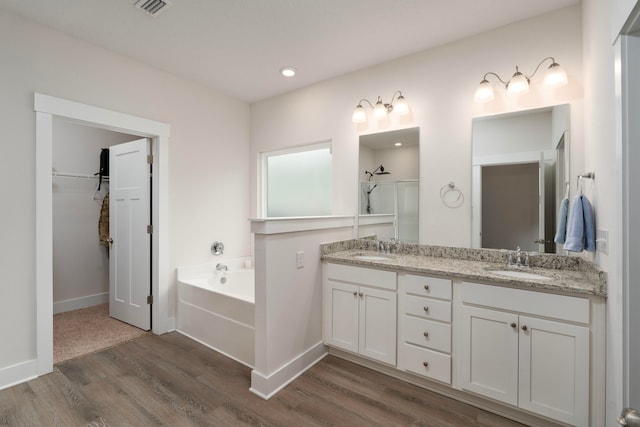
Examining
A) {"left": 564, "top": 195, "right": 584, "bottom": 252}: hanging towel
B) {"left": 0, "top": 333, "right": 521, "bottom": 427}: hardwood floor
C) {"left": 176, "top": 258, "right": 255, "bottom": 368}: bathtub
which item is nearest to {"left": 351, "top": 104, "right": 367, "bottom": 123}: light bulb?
{"left": 564, "top": 195, "right": 584, "bottom": 252}: hanging towel

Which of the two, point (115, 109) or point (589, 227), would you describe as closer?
point (589, 227)

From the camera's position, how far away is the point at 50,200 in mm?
2344

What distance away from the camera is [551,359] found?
1.66m

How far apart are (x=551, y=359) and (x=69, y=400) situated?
2.97 meters

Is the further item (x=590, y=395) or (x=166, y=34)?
(x=166, y=34)

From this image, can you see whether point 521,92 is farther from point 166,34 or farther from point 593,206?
point 166,34

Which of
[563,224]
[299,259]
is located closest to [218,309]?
[299,259]

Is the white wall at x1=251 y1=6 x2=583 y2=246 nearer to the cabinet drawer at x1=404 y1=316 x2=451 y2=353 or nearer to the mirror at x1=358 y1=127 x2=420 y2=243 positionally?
the mirror at x1=358 y1=127 x2=420 y2=243

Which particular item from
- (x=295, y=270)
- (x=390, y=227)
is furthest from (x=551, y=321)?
(x=295, y=270)

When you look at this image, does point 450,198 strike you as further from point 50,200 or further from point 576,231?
point 50,200

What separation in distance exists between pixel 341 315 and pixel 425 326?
2.26 ft

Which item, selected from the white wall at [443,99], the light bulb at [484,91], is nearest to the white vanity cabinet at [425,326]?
the white wall at [443,99]

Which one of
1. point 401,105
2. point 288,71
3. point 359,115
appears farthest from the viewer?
point 288,71

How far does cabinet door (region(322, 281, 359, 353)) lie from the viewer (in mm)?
2426
